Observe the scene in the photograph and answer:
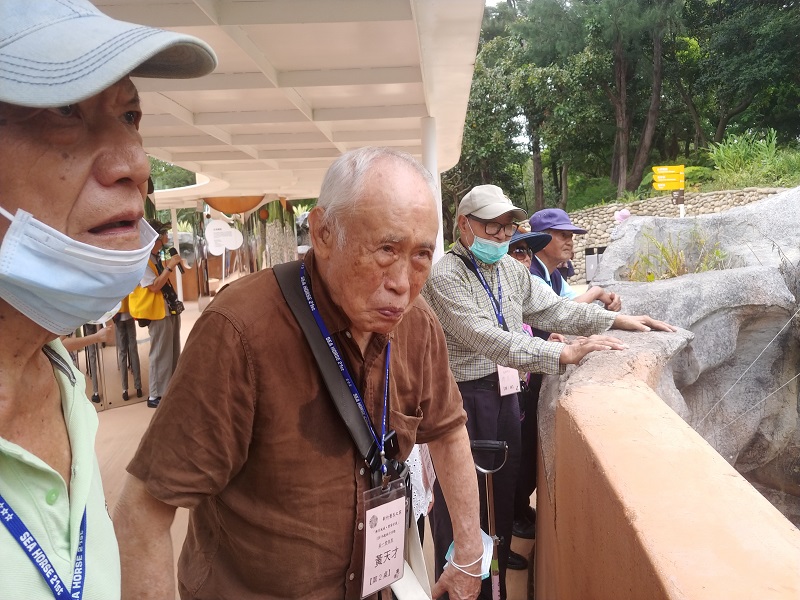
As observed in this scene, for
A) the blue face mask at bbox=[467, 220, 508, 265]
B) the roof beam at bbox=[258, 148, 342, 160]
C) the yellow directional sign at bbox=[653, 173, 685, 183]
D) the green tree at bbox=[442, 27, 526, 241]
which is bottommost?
the blue face mask at bbox=[467, 220, 508, 265]

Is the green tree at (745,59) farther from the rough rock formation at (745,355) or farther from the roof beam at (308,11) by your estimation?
the roof beam at (308,11)

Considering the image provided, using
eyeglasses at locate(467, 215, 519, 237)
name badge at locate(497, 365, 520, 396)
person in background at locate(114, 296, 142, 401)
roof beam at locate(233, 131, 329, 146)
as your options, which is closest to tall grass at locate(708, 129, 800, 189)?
roof beam at locate(233, 131, 329, 146)

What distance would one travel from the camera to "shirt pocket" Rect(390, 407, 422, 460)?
175cm

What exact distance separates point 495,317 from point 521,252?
3.80 feet

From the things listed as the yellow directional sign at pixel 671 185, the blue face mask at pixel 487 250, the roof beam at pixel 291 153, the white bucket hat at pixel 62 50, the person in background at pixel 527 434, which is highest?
the roof beam at pixel 291 153

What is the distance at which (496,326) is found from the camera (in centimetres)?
305

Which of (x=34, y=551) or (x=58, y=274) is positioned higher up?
(x=58, y=274)

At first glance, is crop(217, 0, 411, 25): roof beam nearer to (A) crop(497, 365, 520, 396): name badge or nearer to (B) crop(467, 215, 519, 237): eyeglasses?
(B) crop(467, 215, 519, 237): eyeglasses

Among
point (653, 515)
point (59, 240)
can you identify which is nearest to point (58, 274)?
point (59, 240)

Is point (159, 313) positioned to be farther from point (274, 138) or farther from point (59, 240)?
point (59, 240)

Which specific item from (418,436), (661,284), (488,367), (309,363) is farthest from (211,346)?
(661,284)

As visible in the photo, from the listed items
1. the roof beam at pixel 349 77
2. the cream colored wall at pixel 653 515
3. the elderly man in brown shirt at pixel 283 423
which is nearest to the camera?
the cream colored wall at pixel 653 515

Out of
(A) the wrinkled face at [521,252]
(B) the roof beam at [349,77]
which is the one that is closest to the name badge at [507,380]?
(A) the wrinkled face at [521,252]

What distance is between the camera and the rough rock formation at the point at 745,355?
4617 mm
